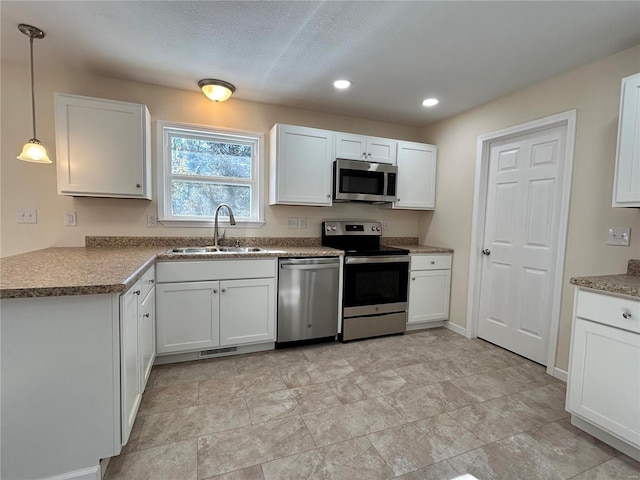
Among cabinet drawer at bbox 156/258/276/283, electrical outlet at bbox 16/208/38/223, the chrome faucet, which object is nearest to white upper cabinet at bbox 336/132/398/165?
the chrome faucet

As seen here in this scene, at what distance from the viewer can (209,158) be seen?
117 inches

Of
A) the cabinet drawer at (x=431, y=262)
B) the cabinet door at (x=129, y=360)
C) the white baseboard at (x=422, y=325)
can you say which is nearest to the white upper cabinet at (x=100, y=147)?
the cabinet door at (x=129, y=360)

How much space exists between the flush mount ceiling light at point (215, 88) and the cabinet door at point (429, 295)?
247 centimetres

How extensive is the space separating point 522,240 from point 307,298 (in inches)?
77.6

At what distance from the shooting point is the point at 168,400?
191 centimetres

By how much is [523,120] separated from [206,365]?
10.9ft

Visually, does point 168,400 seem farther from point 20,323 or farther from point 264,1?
point 264,1

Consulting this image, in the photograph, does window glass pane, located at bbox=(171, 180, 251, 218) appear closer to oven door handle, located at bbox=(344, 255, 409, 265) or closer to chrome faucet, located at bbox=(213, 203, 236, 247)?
chrome faucet, located at bbox=(213, 203, 236, 247)

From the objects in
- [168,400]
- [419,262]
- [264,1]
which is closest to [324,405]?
[168,400]

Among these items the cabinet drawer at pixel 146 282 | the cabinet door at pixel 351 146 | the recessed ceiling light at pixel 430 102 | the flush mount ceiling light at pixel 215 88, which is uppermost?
the recessed ceiling light at pixel 430 102

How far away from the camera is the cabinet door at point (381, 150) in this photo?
3.18 meters

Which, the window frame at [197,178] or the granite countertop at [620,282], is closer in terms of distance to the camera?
the granite countertop at [620,282]

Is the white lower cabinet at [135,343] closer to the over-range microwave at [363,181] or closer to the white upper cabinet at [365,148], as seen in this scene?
the over-range microwave at [363,181]

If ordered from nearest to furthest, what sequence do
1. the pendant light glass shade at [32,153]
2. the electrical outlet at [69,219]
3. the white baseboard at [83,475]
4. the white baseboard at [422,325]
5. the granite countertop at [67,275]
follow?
the granite countertop at [67,275] < the white baseboard at [83,475] < the pendant light glass shade at [32,153] < the electrical outlet at [69,219] < the white baseboard at [422,325]
